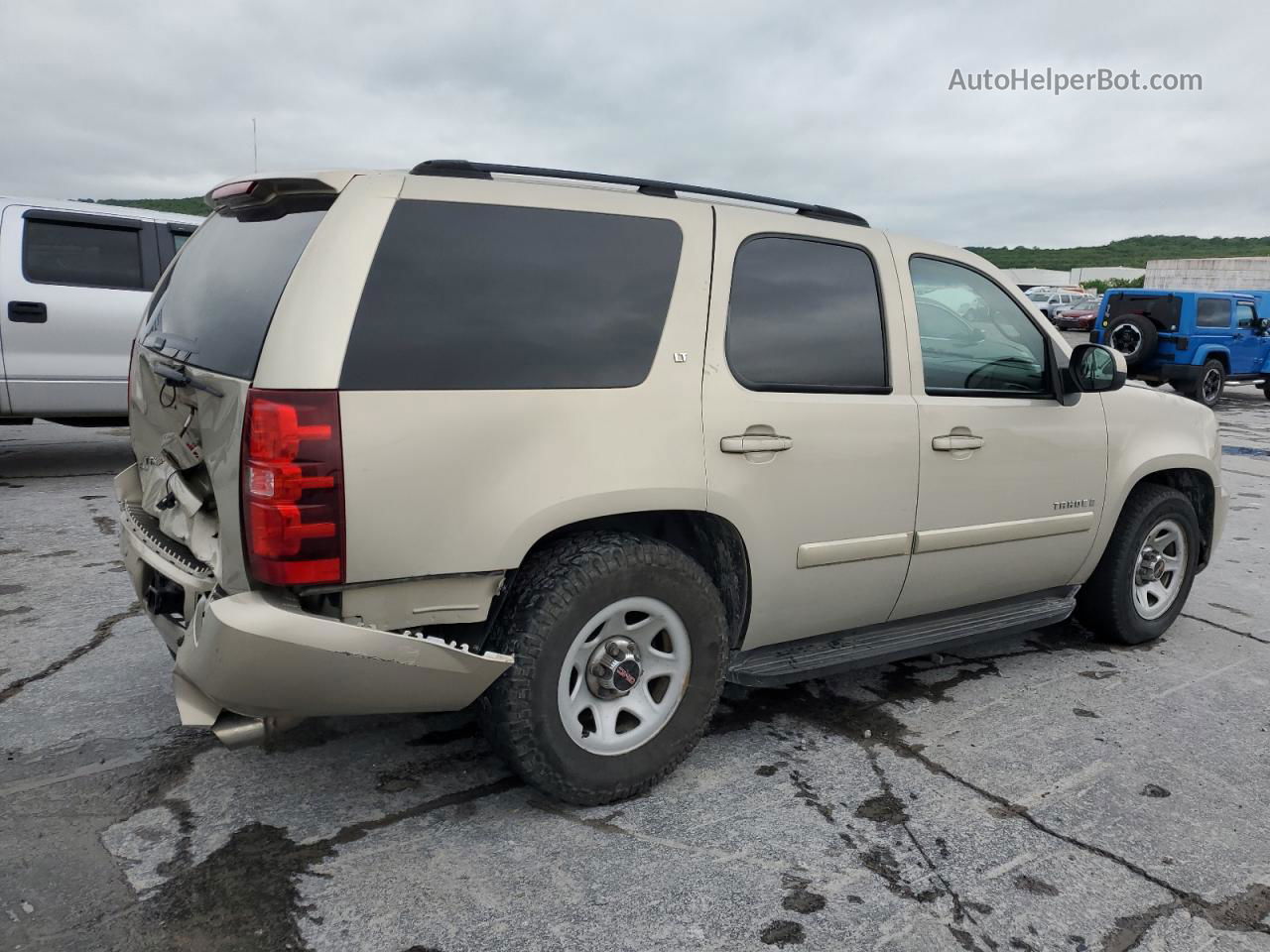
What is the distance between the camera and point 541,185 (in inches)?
107

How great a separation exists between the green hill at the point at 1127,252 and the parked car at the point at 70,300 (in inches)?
3638

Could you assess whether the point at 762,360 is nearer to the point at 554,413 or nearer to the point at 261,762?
the point at 554,413

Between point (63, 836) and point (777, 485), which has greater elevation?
point (777, 485)

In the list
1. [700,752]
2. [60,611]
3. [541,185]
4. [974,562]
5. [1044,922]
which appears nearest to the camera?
[1044,922]

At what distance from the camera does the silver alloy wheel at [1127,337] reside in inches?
618

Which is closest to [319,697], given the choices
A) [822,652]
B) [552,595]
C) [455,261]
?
[552,595]

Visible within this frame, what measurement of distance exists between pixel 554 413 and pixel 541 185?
2.26 feet

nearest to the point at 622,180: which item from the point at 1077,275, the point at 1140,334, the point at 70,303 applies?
the point at 70,303

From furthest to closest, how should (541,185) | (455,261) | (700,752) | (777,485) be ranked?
(700,752), (777,485), (541,185), (455,261)

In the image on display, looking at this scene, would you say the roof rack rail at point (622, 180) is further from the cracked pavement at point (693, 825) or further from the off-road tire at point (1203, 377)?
the off-road tire at point (1203, 377)

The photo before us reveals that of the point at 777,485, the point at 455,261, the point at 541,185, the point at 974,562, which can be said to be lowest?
the point at 974,562

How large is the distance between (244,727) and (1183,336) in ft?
54.8

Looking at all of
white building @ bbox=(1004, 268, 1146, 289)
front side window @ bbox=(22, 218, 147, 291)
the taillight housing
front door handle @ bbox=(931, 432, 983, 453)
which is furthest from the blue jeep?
white building @ bbox=(1004, 268, 1146, 289)

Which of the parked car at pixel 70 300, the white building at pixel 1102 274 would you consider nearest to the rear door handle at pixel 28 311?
the parked car at pixel 70 300
